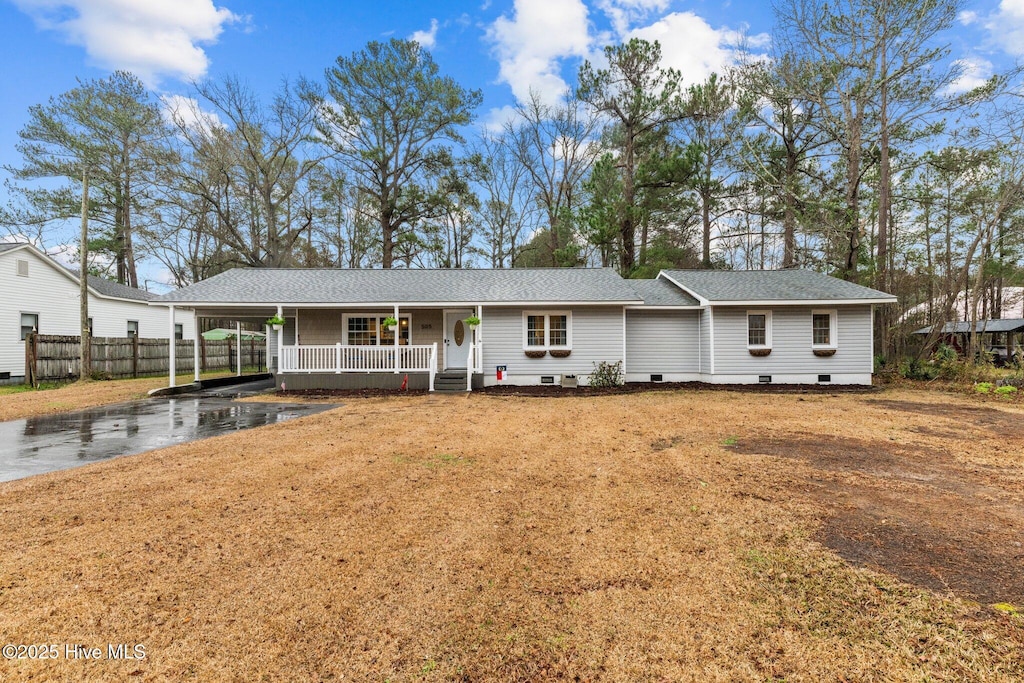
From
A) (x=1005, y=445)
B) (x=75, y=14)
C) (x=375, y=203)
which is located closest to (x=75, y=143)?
(x=75, y=14)

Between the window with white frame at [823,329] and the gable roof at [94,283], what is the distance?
2101cm

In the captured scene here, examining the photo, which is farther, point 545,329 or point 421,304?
point 545,329

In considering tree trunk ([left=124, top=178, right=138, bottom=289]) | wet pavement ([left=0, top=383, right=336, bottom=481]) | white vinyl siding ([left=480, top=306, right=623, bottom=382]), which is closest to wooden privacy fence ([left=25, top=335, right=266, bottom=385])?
tree trunk ([left=124, top=178, right=138, bottom=289])

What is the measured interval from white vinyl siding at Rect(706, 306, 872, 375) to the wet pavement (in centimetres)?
1161

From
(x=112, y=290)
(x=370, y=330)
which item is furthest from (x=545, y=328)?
(x=112, y=290)

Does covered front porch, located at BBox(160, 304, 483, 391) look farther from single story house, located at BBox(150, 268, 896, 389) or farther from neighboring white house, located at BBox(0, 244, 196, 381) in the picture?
neighboring white house, located at BBox(0, 244, 196, 381)

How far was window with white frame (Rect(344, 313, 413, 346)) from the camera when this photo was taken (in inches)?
563

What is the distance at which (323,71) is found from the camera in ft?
69.6

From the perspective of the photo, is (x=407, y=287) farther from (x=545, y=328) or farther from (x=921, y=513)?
(x=921, y=513)

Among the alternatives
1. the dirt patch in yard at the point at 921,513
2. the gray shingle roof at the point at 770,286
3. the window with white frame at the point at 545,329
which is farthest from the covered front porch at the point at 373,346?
the dirt patch in yard at the point at 921,513

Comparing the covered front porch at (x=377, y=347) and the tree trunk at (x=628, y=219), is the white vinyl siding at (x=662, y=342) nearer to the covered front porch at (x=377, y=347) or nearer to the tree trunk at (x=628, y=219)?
the covered front porch at (x=377, y=347)

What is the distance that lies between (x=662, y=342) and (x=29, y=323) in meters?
22.8

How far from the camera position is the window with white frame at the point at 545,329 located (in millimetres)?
13648

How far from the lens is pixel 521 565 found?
2951mm
